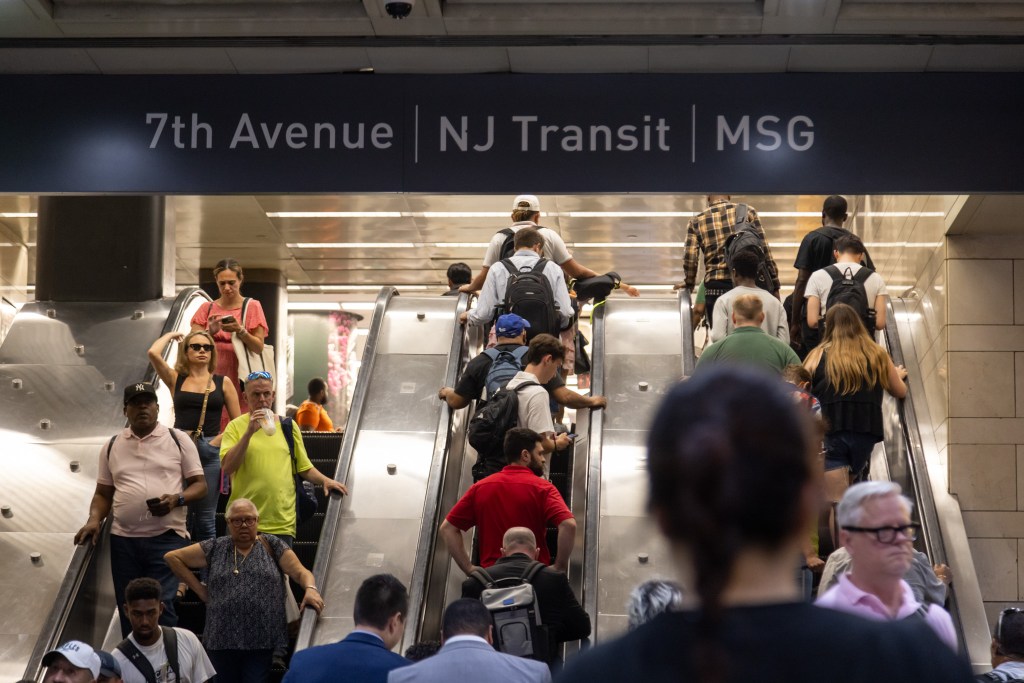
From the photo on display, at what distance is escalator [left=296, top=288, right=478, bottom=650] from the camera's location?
8.58 metres

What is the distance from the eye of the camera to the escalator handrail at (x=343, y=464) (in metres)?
8.20

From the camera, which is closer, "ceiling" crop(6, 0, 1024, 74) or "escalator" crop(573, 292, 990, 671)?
Answer: "ceiling" crop(6, 0, 1024, 74)

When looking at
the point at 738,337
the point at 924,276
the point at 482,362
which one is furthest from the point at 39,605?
the point at 924,276

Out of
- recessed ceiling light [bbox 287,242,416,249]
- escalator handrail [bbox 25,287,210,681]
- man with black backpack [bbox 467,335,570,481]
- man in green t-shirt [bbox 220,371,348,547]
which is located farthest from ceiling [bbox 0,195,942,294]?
escalator handrail [bbox 25,287,210,681]

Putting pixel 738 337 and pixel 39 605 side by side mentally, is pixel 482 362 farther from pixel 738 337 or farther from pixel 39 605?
pixel 39 605

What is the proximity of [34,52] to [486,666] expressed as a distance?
3.64 meters

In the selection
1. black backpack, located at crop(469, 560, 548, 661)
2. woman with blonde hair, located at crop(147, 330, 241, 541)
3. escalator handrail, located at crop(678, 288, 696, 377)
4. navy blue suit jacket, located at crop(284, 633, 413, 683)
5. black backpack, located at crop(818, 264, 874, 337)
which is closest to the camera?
navy blue suit jacket, located at crop(284, 633, 413, 683)

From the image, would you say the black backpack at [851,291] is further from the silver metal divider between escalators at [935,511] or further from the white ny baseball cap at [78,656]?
the white ny baseball cap at [78,656]

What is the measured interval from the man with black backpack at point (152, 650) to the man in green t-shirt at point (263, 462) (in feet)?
4.73

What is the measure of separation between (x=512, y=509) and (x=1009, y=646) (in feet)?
9.35

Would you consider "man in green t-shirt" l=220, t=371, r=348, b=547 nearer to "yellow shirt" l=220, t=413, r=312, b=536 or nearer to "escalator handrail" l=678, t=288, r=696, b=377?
"yellow shirt" l=220, t=413, r=312, b=536

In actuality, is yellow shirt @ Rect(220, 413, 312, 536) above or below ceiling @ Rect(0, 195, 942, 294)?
below

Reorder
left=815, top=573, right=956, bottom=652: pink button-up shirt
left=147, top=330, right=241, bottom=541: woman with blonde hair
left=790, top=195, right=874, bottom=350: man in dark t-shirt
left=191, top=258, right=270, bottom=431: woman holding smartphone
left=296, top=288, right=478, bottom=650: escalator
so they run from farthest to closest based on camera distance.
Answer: left=191, top=258, right=270, bottom=431: woman holding smartphone, left=790, top=195, right=874, bottom=350: man in dark t-shirt, left=147, top=330, right=241, bottom=541: woman with blonde hair, left=296, top=288, right=478, bottom=650: escalator, left=815, top=573, right=956, bottom=652: pink button-up shirt

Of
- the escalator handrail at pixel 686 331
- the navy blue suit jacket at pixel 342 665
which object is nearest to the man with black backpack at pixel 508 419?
the escalator handrail at pixel 686 331
